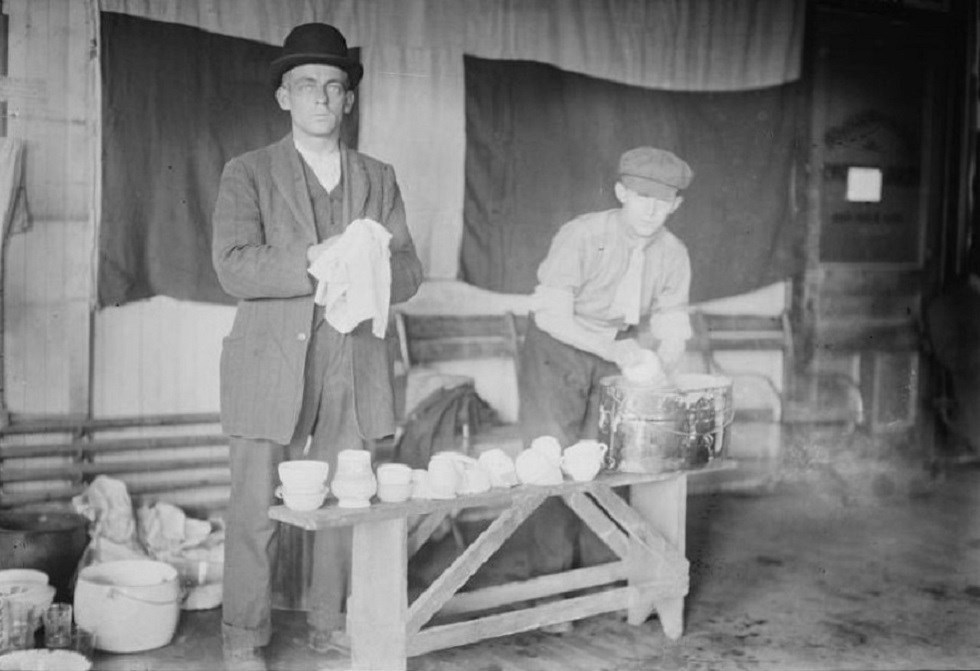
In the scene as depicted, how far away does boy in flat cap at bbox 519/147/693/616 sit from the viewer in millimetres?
4832

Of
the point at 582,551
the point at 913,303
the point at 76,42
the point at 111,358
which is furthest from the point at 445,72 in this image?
the point at 913,303

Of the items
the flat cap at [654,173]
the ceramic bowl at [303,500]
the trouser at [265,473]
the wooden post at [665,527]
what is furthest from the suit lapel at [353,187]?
the wooden post at [665,527]

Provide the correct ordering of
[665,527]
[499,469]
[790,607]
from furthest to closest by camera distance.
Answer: [790,607], [665,527], [499,469]

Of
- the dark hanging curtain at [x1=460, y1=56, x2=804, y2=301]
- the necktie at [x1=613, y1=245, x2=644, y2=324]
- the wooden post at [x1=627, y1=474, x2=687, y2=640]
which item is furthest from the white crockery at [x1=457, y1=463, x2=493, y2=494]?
the dark hanging curtain at [x1=460, y1=56, x2=804, y2=301]

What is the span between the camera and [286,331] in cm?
410

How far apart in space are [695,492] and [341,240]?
14.0ft

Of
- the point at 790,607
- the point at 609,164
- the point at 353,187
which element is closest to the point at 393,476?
the point at 353,187

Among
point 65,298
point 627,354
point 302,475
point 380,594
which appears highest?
point 65,298

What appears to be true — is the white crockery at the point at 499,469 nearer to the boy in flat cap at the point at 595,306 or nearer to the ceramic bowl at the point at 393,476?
the ceramic bowl at the point at 393,476

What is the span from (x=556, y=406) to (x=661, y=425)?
2.06 feet

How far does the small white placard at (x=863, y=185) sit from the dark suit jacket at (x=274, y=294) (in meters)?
4.52

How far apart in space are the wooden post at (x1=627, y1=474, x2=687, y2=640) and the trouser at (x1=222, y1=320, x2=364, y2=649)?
1.28 m

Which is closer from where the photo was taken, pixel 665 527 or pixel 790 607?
pixel 665 527

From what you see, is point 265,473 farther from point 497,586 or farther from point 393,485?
point 497,586
